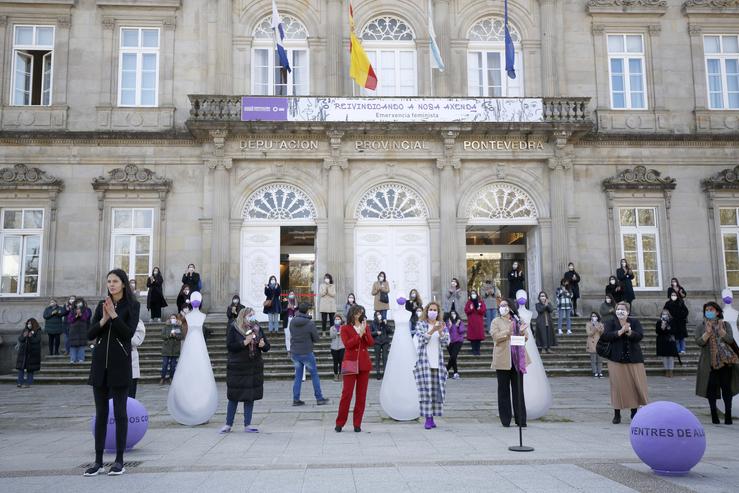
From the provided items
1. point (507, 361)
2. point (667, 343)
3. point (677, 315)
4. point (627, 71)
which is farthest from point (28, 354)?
point (627, 71)

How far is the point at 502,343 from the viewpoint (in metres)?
9.85

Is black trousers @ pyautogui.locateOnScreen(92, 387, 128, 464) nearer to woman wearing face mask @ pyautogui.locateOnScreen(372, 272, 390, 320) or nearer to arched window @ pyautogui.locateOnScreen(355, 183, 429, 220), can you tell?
woman wearing face mask @ pyautogui.locateOnScreen(372, 272, 390, 320)

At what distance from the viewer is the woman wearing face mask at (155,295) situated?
1972cm

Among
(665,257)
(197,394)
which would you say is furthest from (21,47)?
(665,257)

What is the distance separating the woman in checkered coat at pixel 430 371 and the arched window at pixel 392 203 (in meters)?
12.3

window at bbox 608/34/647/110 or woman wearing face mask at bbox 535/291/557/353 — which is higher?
window at bbox 608/34/647/110

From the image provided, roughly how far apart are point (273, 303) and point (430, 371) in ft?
32.0

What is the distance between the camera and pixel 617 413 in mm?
10297

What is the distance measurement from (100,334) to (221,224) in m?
14.9

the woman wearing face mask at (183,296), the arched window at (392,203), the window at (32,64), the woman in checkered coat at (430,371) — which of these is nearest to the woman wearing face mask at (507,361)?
the woman in checkered coat at (430,371)

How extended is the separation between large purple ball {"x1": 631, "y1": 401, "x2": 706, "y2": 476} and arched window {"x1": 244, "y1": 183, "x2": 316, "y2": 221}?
16420mm

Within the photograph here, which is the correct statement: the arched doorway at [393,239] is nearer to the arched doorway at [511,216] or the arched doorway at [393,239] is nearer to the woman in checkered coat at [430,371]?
the arched doorway at [511,216]

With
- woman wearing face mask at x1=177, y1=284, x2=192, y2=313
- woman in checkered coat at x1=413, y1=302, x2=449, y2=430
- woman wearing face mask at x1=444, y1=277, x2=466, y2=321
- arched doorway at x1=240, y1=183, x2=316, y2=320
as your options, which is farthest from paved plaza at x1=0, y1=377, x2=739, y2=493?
arched doorway at x1=240, y1=183, x2=316, y2=320

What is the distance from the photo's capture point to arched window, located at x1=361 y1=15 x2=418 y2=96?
23.4m
